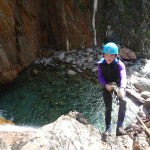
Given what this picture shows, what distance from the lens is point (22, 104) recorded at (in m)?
8.70

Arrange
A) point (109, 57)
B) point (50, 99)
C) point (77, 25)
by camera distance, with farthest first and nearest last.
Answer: point (77, 25) → point (50, 99) → point (109, 57)

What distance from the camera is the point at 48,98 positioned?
9.05m

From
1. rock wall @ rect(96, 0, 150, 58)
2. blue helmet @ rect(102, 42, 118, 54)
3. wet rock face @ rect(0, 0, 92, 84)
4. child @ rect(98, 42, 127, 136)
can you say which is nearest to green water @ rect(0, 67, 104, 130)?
wet rock face @ rect(0, 0, 92, 84)

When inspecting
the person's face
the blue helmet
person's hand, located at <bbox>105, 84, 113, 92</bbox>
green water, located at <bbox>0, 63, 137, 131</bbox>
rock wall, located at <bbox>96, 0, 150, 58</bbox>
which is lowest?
green water, located at <bbox>0, 63, 137, 131</bbox>

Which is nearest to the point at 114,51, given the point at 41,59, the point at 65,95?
the point at 65,95

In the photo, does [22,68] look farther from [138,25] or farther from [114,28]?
[138,25]

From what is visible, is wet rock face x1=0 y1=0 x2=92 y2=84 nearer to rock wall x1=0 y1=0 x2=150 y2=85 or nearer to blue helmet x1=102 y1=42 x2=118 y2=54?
rock wall x1=0 y1=0 x2=150 y2=85

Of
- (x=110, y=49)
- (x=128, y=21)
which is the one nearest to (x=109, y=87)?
(x=110, y=49)

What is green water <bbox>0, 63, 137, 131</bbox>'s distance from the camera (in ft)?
25.8

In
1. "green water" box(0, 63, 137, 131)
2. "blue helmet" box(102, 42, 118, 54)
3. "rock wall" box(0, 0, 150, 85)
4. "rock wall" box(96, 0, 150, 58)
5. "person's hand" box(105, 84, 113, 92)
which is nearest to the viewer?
"blue helmet" box(102, 42, 118, 54)

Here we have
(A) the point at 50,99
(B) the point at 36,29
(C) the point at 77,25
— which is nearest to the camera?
(A) the point at 50,99

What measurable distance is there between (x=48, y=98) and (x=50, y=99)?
4.5 inches

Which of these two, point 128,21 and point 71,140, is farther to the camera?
point 128,21

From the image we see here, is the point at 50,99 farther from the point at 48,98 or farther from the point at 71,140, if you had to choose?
the point at 71,140
